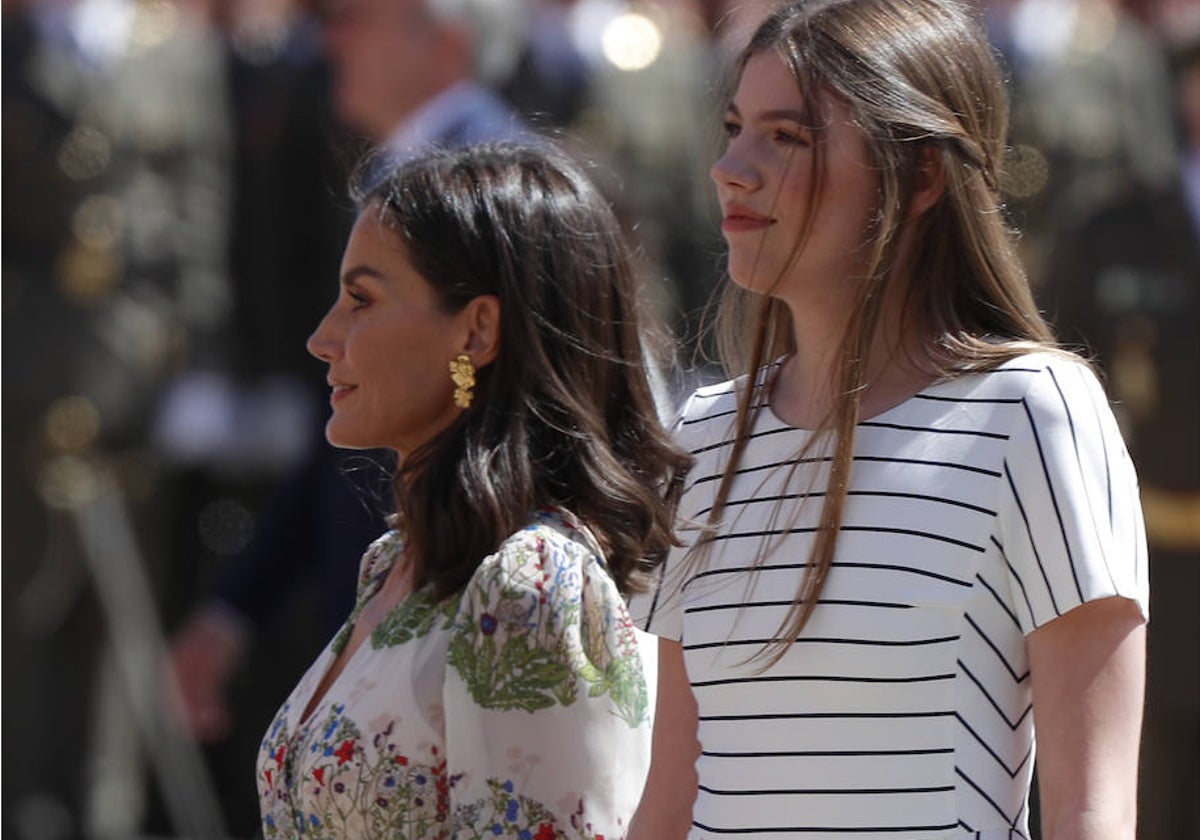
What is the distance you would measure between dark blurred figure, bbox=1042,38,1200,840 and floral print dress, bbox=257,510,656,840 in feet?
8.57

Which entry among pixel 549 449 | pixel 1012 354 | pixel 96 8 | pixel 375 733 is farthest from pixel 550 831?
pixel 96 8

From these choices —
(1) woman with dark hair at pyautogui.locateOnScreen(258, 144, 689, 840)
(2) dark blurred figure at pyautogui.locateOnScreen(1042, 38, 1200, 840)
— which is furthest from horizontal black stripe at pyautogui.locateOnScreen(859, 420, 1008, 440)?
(2) dark blurred figure at pyautogui.locateOnScreen(1042, 38, 1200, 840)

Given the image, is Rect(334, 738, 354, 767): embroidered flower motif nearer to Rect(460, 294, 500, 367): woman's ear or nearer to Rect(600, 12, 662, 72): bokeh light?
Rect(460, 294, 500, 367): woman's ear

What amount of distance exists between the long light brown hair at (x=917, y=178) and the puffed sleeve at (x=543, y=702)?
288 millimetres

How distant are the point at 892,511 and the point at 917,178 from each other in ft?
0.93

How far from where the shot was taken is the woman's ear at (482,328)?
7.70ft

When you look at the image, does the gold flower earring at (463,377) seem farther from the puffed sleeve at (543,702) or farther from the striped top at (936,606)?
the striped top at (936,606)

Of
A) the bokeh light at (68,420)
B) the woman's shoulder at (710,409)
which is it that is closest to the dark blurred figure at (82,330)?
the bokeh light at (68,420)

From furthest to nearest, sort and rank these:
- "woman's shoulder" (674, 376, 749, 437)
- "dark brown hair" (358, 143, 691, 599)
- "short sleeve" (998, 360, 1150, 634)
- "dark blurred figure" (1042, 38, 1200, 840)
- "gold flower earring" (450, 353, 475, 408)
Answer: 1. "dark blurred figure" (1042, 38, 1200, 840)
2. "gold flower earring" (450, 353, 475, 408)
3. "dark brown hair" (358, 143, 691, 599)
4. "woman's shoulder" (674, 376, 749, 437)
5. "short sleeve" (998, 360, 1150, 634)

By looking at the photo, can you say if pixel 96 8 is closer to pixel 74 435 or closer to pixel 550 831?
pixel 74 435

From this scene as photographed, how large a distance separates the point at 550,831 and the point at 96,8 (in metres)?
4.51

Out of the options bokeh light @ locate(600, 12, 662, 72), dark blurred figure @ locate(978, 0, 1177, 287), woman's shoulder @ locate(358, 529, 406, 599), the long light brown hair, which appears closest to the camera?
the long light brown hair

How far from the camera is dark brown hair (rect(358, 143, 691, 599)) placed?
2.23 meters

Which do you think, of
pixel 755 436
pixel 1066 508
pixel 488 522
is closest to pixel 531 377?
pixel 488 522
